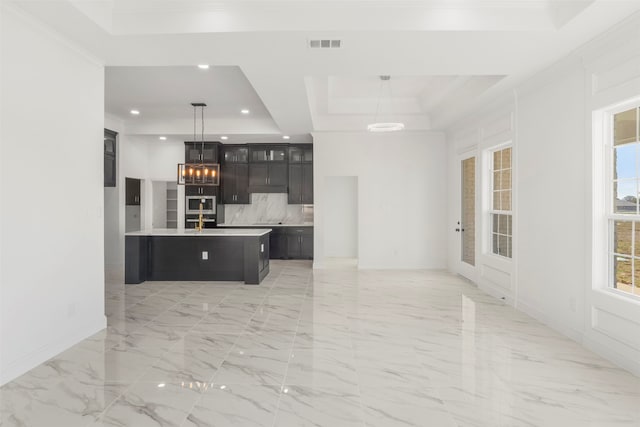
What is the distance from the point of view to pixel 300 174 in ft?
31.0

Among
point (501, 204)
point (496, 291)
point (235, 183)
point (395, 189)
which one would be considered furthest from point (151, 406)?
point (235, 183)

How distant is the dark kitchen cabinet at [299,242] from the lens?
30.7ft

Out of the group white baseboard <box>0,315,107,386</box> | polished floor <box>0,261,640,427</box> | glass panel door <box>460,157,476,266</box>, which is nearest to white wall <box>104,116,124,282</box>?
polished floor <box>0,261,640,427</box>

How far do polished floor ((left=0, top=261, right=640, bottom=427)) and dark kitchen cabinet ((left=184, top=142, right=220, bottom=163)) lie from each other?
15.5 ft

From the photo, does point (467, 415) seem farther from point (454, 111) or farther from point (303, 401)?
point (454, 111)

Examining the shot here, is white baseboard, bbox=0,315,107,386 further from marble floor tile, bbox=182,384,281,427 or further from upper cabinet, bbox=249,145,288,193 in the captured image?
upper cabinet, bbox=249,145,288,193

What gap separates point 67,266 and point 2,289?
0.71m

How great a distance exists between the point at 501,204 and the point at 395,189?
8.76 ft

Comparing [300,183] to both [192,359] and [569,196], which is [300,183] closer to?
[569,196]

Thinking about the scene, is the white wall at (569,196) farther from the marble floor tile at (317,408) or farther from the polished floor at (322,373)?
the marble floor tile at (317,408)

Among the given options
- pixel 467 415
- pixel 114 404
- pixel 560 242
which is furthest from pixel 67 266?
pixel 560 242

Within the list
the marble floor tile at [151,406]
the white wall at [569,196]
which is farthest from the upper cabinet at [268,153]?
the marble floor tile at [151,406]

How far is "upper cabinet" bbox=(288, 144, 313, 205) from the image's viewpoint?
9438 mm

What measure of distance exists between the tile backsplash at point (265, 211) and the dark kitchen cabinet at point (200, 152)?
1350 millimetres
